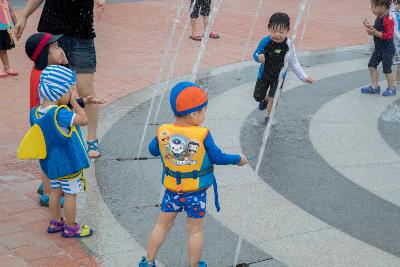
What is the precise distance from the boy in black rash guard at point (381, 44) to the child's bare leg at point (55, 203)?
492 centimetres

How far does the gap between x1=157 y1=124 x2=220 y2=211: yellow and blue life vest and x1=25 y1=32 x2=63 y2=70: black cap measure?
1.36 metres

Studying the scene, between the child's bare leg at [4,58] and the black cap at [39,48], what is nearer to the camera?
the black cap at [39,48]

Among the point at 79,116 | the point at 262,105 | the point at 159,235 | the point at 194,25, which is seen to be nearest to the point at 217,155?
the point at 159,235

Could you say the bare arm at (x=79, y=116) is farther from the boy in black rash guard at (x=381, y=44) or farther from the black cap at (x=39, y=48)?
the boy in black rash guard at (x=381, y=44)

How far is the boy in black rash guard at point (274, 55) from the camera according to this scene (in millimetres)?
6523

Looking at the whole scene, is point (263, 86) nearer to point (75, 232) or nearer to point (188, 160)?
point (75, 232)

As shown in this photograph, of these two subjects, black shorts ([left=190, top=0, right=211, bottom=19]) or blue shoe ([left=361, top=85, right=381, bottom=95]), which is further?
black shorts ([left=190, top=0, right=211, bottom=19])

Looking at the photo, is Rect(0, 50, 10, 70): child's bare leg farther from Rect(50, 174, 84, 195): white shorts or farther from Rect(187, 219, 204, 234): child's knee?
Rect(187, 219, 204, 234): child's knee

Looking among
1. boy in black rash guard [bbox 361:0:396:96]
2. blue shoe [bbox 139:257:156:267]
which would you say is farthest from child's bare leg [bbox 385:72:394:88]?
blue shoe [bbox 139:257:156:267]

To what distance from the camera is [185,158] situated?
3.61 metres

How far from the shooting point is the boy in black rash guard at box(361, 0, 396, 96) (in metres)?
8.09

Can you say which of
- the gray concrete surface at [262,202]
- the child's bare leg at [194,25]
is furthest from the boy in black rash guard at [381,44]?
the child's bare leg at [194,25]

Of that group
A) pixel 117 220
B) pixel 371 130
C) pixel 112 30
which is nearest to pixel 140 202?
pixel 117 220

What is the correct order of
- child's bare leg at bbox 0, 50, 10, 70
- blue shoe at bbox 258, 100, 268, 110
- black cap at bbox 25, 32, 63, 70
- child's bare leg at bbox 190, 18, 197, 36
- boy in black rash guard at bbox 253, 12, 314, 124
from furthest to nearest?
child's bare leg at bbox 190, 18, 197, 36 < child's bare leg at bbox 0, 50, 10, 70 < blue shoe at bbox 258, 100, 268, 110 < boy in black rash guard at bbox 253, 12, 314, 124 < black cap at bbox 25, 32, 63, 70
